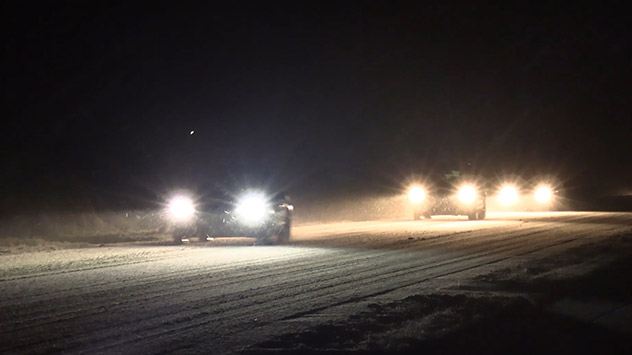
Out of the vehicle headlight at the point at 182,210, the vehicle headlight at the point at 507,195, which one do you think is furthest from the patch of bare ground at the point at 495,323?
the vehicle headlight at the point at 507,195

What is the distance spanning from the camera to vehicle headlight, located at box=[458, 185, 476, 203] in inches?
1542

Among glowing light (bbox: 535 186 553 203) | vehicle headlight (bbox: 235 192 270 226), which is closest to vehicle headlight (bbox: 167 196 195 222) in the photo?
vehicle headlight (bbox: 235 192 270 226)

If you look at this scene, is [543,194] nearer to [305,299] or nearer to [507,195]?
[507,195]

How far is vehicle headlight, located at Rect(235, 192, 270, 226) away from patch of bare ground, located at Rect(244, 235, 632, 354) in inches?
428

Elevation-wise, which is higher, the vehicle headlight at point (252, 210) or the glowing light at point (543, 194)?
the glowing light at point (543, 194)

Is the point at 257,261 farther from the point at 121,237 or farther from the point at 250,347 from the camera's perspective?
the point at 121,237

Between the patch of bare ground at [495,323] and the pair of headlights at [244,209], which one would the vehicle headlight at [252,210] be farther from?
the patch of bare ground at [495,323]

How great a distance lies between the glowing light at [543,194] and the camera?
61.2 m

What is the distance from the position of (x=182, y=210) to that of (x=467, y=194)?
20.9 m

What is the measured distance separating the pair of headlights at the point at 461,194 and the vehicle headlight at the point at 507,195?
22893mm

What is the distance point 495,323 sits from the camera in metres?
9.41

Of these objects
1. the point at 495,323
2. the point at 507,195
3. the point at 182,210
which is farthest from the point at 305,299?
the point at 507,195

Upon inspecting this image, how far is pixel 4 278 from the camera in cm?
1423

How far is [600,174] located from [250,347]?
12781cm
